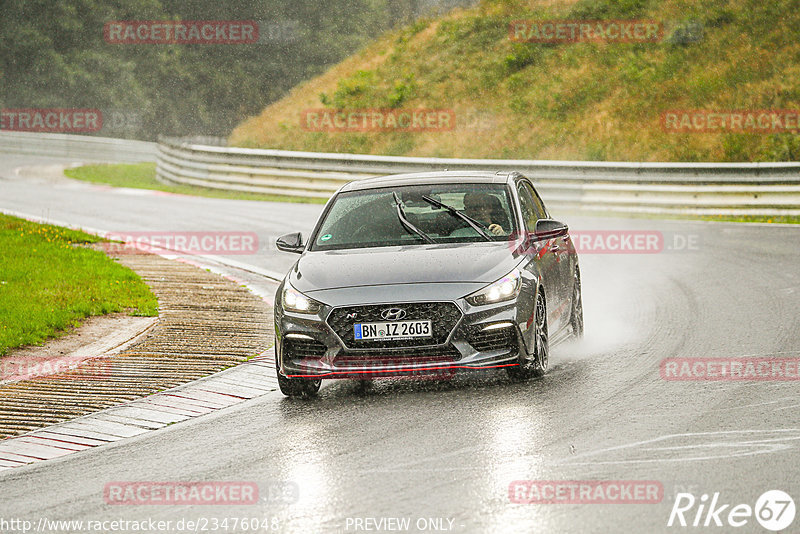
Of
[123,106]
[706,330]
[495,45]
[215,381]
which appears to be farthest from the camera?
[123,106]

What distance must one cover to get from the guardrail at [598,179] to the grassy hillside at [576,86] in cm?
471

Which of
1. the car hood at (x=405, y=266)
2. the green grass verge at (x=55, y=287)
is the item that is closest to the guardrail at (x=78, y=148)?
the green grass verge at (x=55, y=287)

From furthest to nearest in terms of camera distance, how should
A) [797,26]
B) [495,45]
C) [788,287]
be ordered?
1. [495,45]
2. [797,26]
3. [788,287]

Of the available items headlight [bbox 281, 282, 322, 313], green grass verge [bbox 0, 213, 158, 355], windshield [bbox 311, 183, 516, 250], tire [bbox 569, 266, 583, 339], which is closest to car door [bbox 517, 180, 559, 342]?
windshield [bbox 311, 183, 516, 250]

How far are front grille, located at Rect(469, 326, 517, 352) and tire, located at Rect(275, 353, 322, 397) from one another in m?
1.31

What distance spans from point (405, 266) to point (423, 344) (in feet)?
2.25

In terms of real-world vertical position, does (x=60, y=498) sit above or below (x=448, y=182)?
below

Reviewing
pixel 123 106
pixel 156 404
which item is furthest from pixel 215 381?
pixel 123 106

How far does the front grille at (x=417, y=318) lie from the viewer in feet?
27.4

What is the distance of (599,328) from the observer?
38.2 feet

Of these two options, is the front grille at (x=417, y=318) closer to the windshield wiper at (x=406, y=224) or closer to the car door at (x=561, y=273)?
the windshield wiper at (x=406, y=224)

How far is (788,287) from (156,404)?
797cm

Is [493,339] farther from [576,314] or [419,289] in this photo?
[576,314]

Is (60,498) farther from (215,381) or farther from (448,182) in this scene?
(448,182)
